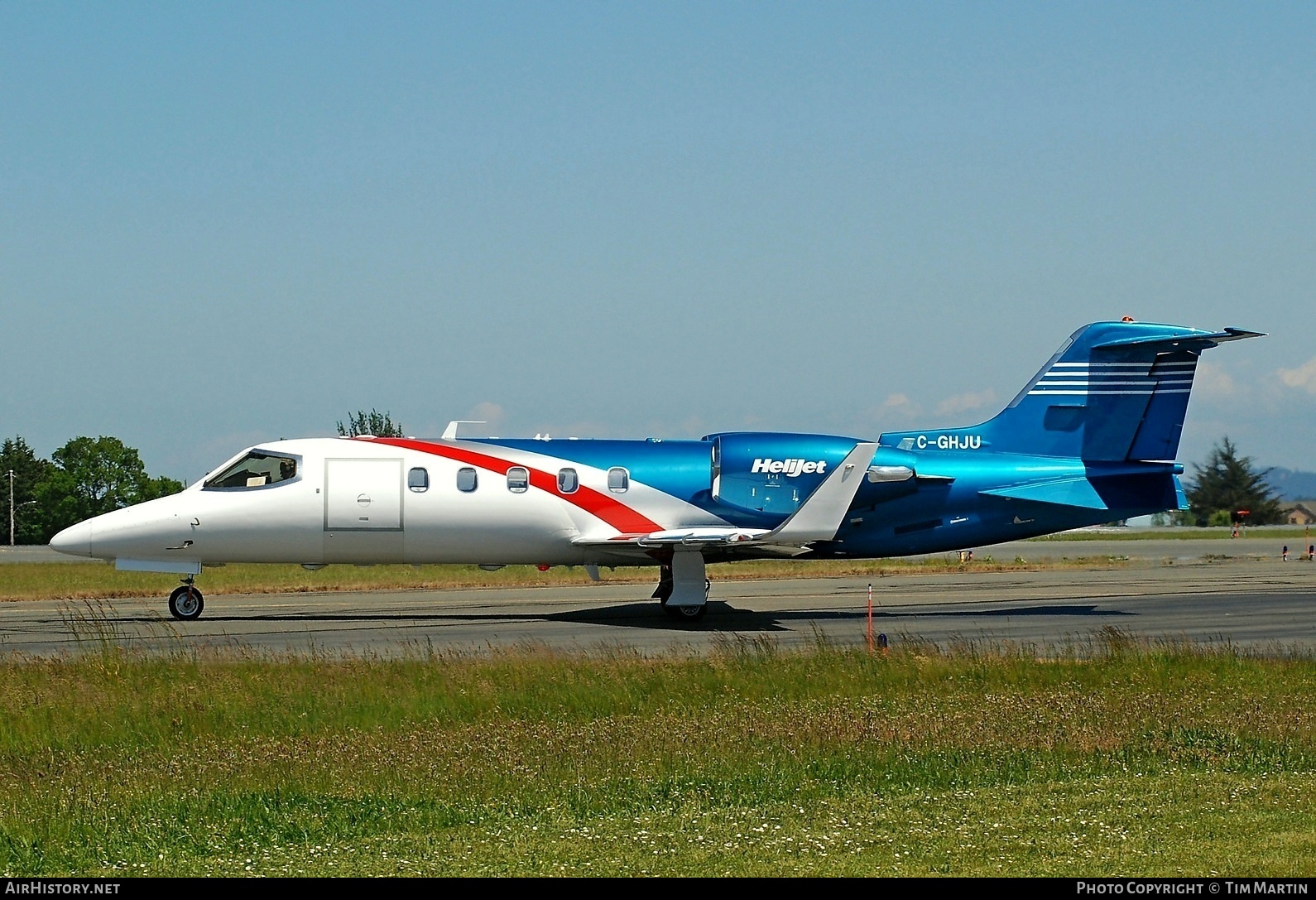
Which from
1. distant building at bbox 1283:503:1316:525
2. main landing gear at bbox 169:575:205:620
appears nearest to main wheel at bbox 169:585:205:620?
main landing gear at bbox 169:575:205:620

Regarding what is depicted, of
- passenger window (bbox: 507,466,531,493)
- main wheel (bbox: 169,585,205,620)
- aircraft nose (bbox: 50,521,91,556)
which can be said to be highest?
passenger window (bbox: 507,466,531,493)

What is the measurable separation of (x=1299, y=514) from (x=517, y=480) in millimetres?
144770

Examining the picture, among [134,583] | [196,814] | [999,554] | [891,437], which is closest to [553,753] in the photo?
[196,814]

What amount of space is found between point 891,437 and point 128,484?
104m

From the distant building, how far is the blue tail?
103 m

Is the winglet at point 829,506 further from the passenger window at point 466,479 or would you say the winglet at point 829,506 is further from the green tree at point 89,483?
the green tree at point 89,483

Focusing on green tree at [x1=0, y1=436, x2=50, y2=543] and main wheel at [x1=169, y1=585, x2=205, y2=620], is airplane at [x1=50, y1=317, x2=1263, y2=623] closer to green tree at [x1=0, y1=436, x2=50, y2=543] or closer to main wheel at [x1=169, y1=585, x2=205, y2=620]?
main wheel at [x1=169, y1=585, x2=205, y2=620]

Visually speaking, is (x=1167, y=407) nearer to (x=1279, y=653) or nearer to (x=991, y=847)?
(x=1279, y=653)

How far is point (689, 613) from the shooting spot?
81.4 ft

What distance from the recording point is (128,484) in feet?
389

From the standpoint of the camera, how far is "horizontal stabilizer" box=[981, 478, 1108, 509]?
26.5 m

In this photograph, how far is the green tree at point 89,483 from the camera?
114 meters

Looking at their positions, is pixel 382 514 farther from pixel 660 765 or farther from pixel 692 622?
pixel 660 765

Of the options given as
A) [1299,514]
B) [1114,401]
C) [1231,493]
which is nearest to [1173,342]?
[1114,401]
